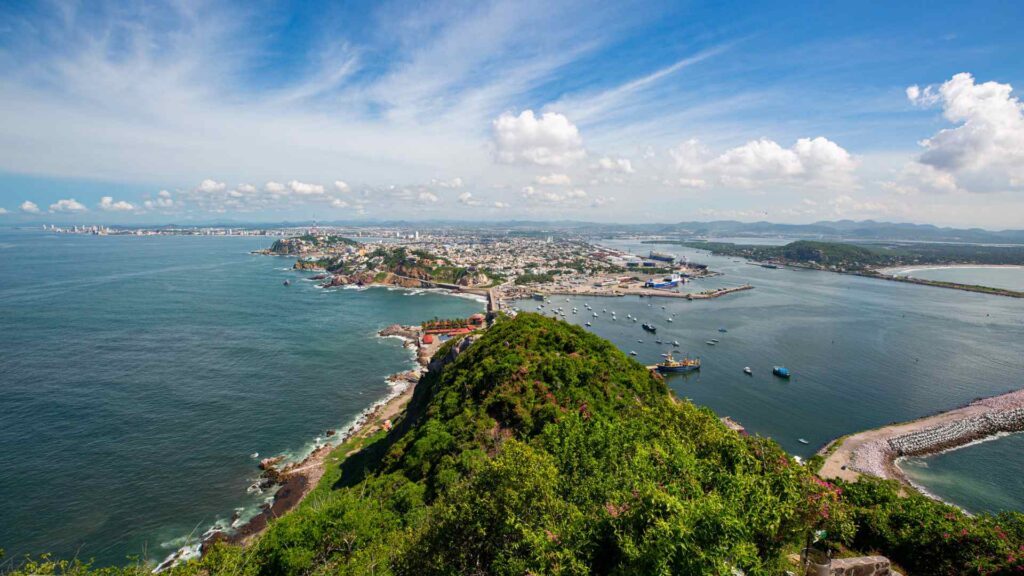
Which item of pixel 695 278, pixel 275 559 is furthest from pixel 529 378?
pixel 695 278

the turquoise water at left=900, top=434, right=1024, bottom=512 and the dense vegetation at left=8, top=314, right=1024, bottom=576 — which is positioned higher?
the dense vegetation at left=8, top=314, right=1024, bottom=576

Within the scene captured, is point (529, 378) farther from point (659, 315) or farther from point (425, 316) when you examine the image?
point (659, 315)

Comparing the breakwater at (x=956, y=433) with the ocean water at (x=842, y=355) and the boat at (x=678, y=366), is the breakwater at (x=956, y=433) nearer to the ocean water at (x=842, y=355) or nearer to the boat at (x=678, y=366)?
the ocean water at (x=842, y=355)

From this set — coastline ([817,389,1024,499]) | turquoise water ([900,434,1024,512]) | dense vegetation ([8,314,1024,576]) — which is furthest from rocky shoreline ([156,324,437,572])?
turquoise water ([900,434,1024,512])

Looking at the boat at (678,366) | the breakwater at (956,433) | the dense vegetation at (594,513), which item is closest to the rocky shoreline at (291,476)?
the dense vegetation at (594,513)

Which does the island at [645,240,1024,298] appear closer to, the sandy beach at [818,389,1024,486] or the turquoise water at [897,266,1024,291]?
the turquoise water at [897,266,1024,291]

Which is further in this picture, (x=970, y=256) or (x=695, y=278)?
(x=970, y=256)
